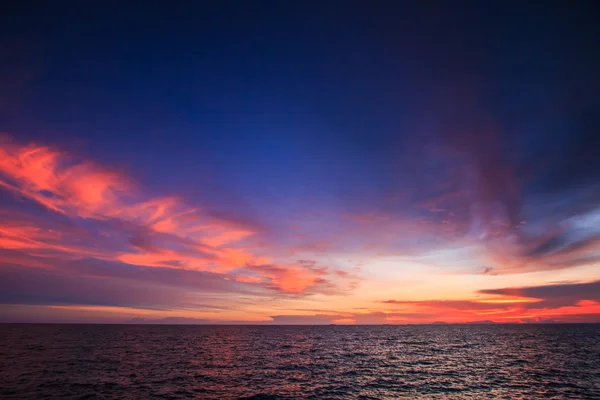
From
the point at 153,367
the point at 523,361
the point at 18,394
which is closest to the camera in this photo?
the point at 18,394

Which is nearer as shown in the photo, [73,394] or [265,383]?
[73,394]

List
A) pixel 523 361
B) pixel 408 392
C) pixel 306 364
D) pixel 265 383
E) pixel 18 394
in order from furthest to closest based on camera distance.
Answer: pixel 523 361 < pixel 306 364 < pixel 265 383 < pixel 408 392 < pixel 18 394

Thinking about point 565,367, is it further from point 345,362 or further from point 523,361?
point 345,362

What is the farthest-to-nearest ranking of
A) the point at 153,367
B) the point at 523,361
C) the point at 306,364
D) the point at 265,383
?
the point at 523,361, the point at 306,364, the point at 153,367, the point at 265,383

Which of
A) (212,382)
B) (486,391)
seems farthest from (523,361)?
(212,382)

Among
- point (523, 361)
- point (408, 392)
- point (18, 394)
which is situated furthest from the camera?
point (523, 361)

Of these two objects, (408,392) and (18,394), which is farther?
(408,392)

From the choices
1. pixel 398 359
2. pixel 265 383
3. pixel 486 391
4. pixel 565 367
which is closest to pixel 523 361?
pixel 565 367

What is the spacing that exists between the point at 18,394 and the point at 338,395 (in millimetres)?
32501

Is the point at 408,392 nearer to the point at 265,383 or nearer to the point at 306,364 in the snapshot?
the point at 265,383

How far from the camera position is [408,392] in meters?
34.3

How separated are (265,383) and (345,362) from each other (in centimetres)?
2205

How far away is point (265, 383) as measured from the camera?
38906mm

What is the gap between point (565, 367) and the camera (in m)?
50.9
